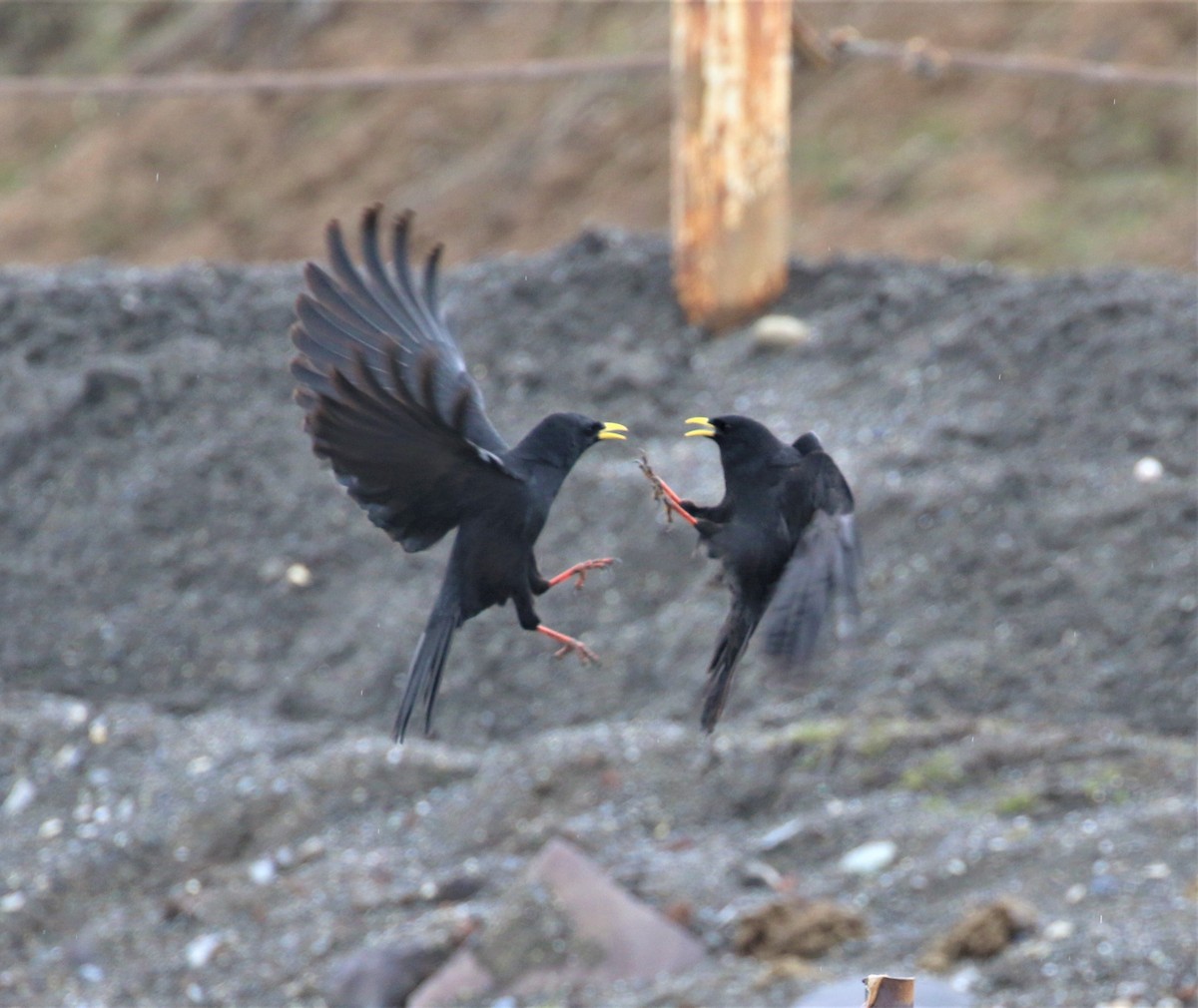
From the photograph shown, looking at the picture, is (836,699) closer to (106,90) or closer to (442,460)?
(442,460)

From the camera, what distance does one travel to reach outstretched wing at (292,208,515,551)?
266cm

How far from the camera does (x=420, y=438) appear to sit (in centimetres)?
273

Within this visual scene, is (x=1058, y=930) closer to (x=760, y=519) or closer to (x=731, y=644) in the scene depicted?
(x=731, y=644)

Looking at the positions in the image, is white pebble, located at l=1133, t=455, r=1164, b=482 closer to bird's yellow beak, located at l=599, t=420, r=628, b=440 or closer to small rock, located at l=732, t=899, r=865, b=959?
small rock, located at l=732, t=899, r=865, b=959

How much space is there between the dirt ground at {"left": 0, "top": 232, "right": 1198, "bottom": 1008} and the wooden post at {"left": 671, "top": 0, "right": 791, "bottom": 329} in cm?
22

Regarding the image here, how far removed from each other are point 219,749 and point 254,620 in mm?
630

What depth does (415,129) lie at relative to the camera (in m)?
16.7

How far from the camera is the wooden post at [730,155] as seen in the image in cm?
717

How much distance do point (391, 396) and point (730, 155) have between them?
16.1 ft

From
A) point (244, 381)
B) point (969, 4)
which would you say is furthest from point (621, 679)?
point (969, 4)

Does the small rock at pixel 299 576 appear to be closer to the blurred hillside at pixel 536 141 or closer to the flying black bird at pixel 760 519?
the flying black bird at pixel 760 519

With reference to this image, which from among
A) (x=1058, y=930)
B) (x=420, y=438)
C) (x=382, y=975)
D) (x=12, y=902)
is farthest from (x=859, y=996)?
(x=12, y=902)

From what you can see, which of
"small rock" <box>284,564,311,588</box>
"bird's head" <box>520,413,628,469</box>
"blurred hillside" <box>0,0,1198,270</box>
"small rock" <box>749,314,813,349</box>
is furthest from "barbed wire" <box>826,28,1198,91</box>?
"bird's head" <box>520,413,628,469</box>

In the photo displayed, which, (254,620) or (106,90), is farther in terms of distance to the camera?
(106,90)
